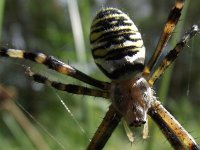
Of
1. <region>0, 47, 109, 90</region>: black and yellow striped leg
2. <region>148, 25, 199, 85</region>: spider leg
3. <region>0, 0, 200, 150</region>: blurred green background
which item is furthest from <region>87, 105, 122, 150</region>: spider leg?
<region>148, 25, 199, 85</region>: spider leg

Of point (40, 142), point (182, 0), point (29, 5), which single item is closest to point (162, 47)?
point (182, 0)

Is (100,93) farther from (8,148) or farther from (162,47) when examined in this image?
(8,148)

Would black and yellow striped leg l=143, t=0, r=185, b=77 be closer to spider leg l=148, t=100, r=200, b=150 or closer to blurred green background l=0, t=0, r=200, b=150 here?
blurred green background l=0, t=0, r=200, b=150

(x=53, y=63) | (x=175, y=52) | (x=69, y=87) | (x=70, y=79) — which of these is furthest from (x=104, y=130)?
(x=70, y=79)

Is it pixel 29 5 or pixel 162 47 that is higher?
pixel 162 47

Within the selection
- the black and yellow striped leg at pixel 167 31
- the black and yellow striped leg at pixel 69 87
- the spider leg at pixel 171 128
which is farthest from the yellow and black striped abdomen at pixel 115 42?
the spider leg at pixel 171 128

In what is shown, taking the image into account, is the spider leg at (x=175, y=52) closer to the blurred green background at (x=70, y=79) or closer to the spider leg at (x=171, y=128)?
the blurred green background at (x=70, y=79)
